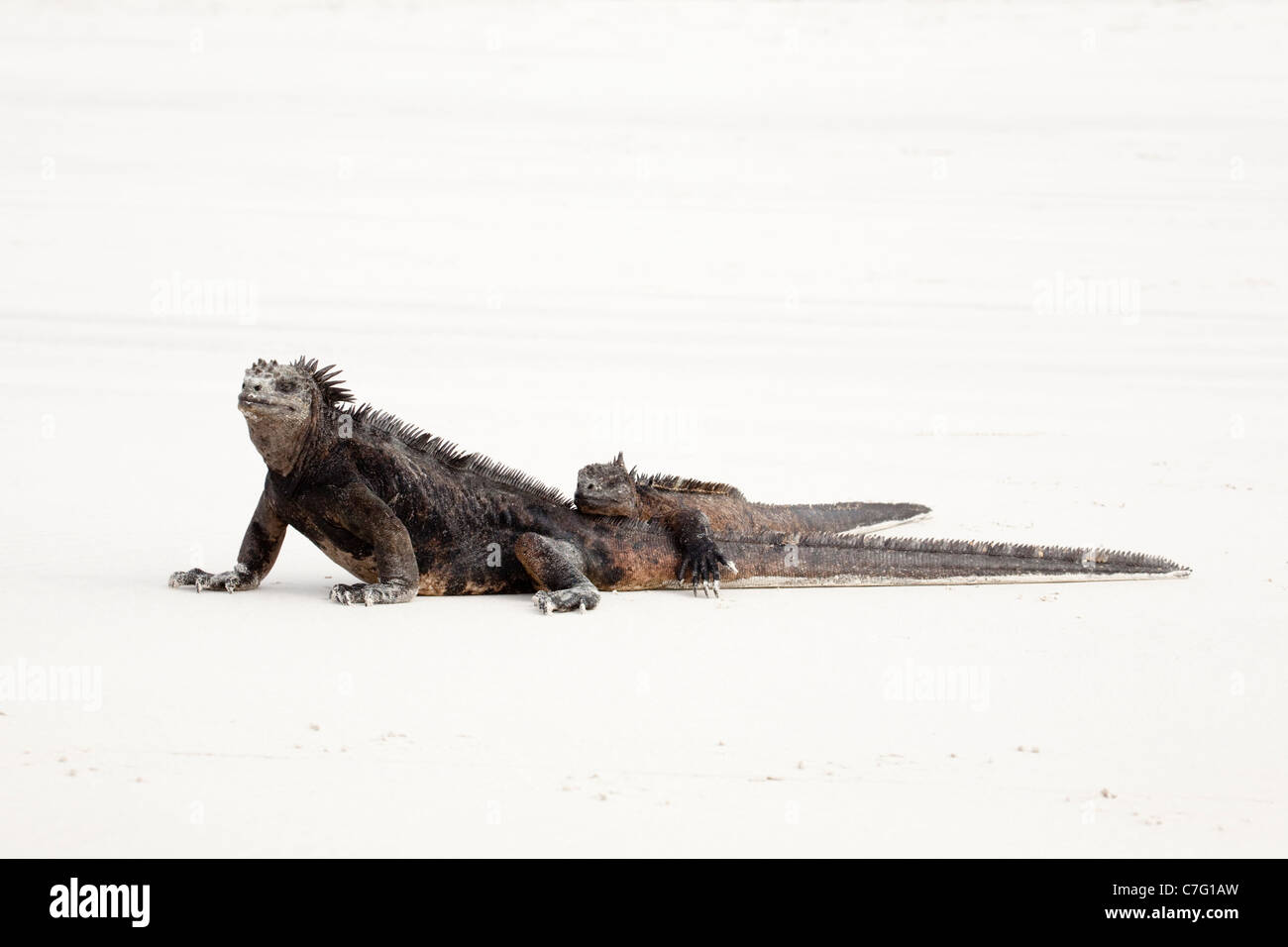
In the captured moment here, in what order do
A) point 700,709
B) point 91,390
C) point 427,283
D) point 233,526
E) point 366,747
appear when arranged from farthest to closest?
point 427,283 → point 91,390 → point 233,526 → point 700,709 → point 366,747

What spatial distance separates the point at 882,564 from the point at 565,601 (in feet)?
6.60

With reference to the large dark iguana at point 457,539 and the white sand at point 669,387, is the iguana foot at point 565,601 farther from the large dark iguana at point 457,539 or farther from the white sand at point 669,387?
the white sand at point 669,387

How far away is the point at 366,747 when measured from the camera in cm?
668

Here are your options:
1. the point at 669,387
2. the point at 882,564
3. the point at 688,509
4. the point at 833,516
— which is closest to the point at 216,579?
the point at 688,509

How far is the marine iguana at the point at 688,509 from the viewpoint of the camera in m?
9.61

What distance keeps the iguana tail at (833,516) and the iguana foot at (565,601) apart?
1.69m

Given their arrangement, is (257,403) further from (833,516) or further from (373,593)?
(833,516)

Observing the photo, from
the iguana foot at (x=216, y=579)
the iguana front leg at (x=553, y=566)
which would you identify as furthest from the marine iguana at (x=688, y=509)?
the iguana foot at (x=216, y=579)

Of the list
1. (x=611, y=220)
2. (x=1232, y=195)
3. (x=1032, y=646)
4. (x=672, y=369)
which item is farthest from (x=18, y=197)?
(x=1032, y=646)

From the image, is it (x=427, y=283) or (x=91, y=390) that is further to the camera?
(x=427, y=283)

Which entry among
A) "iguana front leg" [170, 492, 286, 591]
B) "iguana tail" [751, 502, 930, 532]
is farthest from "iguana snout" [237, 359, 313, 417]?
"iguana tail" [751, 502, 930, 532]

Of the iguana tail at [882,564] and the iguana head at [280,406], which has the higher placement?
the iguana head at [280,406]

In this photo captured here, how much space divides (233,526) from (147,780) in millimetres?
5509

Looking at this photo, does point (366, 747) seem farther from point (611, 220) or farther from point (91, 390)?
point (611, 220)
